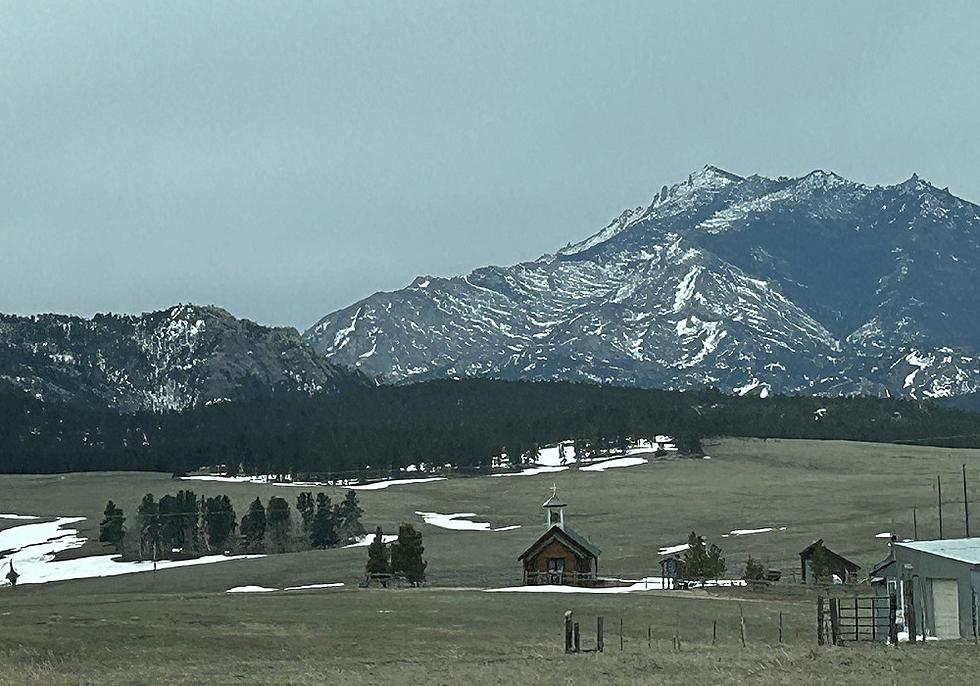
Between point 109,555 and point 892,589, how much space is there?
3713 inches

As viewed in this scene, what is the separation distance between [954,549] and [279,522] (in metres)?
96.6

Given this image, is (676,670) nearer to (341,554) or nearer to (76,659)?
(76,659)

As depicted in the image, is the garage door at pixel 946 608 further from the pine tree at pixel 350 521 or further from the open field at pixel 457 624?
the pine tree at pixel 350 521

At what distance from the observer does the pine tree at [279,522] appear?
140m

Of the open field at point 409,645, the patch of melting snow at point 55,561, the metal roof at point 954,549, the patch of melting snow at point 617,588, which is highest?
the metal roof at point 954,549

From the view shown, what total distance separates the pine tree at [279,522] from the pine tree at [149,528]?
36.9 feet

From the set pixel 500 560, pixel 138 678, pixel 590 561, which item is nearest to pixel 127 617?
pixel 138 678

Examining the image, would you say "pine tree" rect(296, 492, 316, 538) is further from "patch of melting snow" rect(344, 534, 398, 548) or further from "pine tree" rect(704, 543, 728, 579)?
"pine tree" rect(704, 543, 728, 579)

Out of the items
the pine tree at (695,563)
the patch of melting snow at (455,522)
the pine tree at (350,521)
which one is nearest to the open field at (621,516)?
the patch of melting snow at (455,522)

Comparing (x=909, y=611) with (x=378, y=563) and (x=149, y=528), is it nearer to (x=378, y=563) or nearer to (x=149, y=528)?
(x=378, y=563)

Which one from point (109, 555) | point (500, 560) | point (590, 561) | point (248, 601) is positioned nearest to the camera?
point (248, 601)

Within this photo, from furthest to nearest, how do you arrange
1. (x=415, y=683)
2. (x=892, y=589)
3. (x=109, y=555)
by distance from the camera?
(x=109, y=555), (x=892, y=589), (x=415, y=683)

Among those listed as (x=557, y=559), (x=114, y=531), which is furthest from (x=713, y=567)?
(x=114, y=531)

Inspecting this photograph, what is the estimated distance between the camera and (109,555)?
13250 cm
